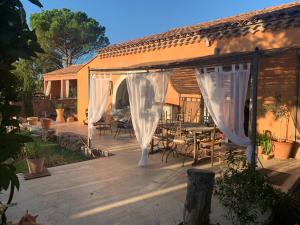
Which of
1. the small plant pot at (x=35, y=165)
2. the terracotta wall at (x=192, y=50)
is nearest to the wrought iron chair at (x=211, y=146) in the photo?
the terracotta wall at (x=192, y=50)

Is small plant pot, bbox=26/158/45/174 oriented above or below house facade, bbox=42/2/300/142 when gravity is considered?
below

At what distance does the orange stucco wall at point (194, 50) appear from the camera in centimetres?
827

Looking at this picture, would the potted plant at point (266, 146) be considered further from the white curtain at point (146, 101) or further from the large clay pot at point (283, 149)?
the white curtain at point (146, 101)

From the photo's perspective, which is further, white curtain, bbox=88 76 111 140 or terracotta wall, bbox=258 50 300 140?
white curtain, bbox=88 76 111 140

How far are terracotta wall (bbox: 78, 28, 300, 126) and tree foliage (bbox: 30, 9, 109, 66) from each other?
1390 cm

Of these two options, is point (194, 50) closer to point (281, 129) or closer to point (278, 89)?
point (278, 89)

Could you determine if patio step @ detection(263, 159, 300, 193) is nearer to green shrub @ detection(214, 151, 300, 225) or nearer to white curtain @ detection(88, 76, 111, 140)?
green shrub @ detection(214, 151, 300, 225)

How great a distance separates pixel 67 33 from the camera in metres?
31.3

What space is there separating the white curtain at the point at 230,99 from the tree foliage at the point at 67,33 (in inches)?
1010

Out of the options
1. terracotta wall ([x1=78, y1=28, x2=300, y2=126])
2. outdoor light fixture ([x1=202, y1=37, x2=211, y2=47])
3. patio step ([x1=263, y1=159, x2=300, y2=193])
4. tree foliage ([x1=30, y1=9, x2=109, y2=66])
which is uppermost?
tree foliage ([x1=30, y1=9, x2=109, y2=66])

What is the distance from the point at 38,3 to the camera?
1.47 m

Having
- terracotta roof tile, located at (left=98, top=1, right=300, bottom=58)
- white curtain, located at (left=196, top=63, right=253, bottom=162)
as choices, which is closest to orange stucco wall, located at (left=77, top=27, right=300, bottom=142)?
terracotta roof tile, located at (left=98, top=1, right=300, bottom=58)

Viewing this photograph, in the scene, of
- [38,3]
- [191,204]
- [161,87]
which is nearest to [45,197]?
[191,204]

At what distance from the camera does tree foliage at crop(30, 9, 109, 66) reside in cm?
3014
